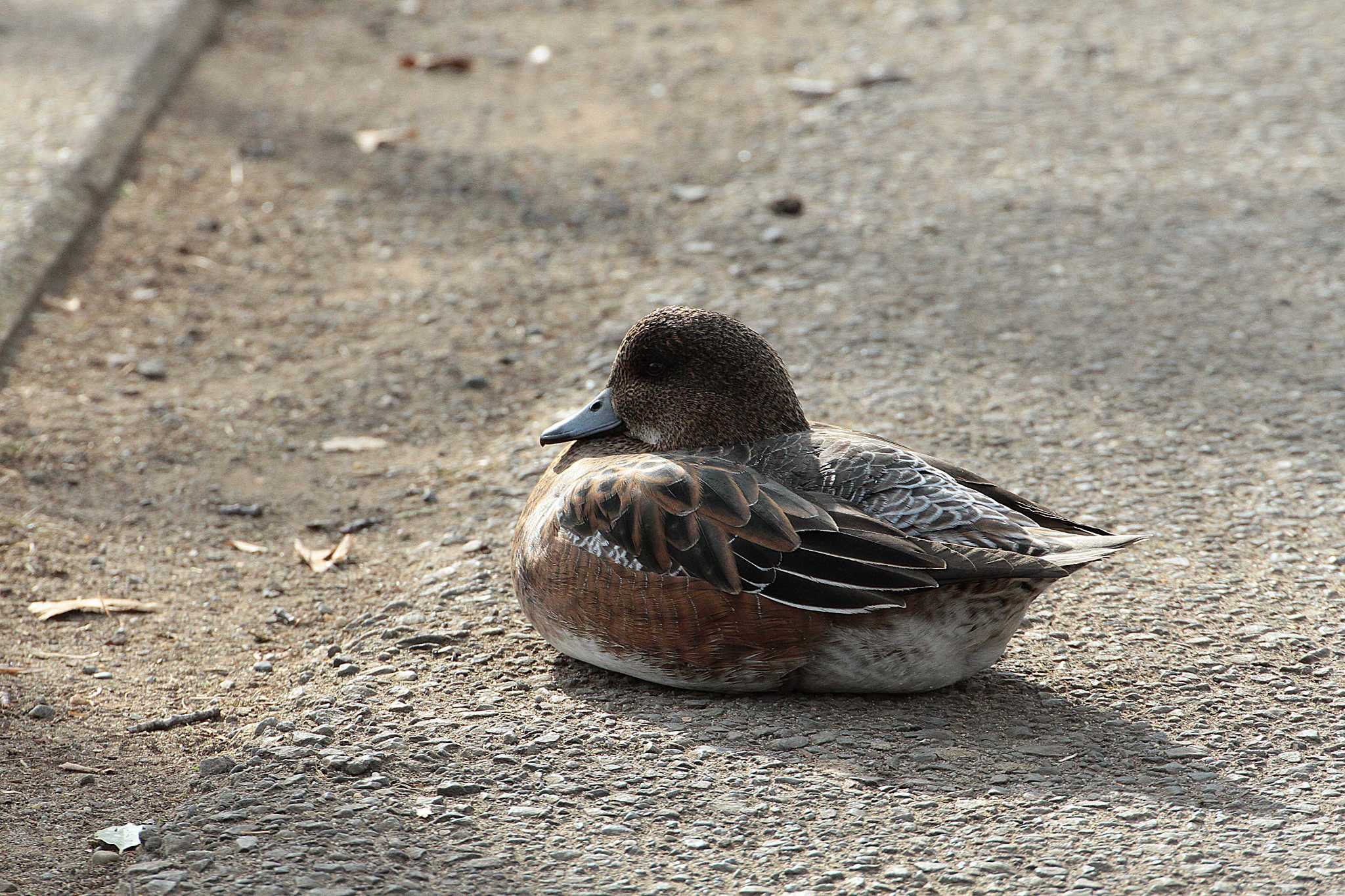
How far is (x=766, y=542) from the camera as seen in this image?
361 cm

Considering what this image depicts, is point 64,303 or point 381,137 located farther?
point 381,137

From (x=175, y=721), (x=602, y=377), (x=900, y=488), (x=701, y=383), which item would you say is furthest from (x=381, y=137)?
(x=900, y=488)

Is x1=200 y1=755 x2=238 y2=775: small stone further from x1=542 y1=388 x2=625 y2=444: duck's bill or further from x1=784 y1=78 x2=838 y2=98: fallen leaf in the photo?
x1=784 y1=78 x2=838 y2=98: fallen leaf

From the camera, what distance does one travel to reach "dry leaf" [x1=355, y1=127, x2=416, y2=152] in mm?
8508

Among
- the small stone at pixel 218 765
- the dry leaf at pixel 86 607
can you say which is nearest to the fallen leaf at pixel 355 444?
the dry leaf at pixel 86 607

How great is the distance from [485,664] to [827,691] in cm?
96

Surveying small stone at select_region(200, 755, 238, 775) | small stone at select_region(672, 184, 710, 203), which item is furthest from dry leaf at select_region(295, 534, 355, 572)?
small stone at select_region(672, 184, 710, 203)

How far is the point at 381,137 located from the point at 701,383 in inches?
195

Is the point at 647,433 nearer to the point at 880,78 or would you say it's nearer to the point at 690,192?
the point at 690,192

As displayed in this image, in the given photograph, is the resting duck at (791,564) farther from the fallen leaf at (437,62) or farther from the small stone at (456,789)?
the fallen leaf at (437,62)

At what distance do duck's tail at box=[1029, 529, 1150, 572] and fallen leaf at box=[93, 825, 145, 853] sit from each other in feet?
7.19

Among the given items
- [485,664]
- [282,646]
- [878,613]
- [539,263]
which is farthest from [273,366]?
[878,613]

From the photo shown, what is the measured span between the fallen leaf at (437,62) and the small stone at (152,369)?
12.8 feet

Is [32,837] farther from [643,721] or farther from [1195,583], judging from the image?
[1195,583]
